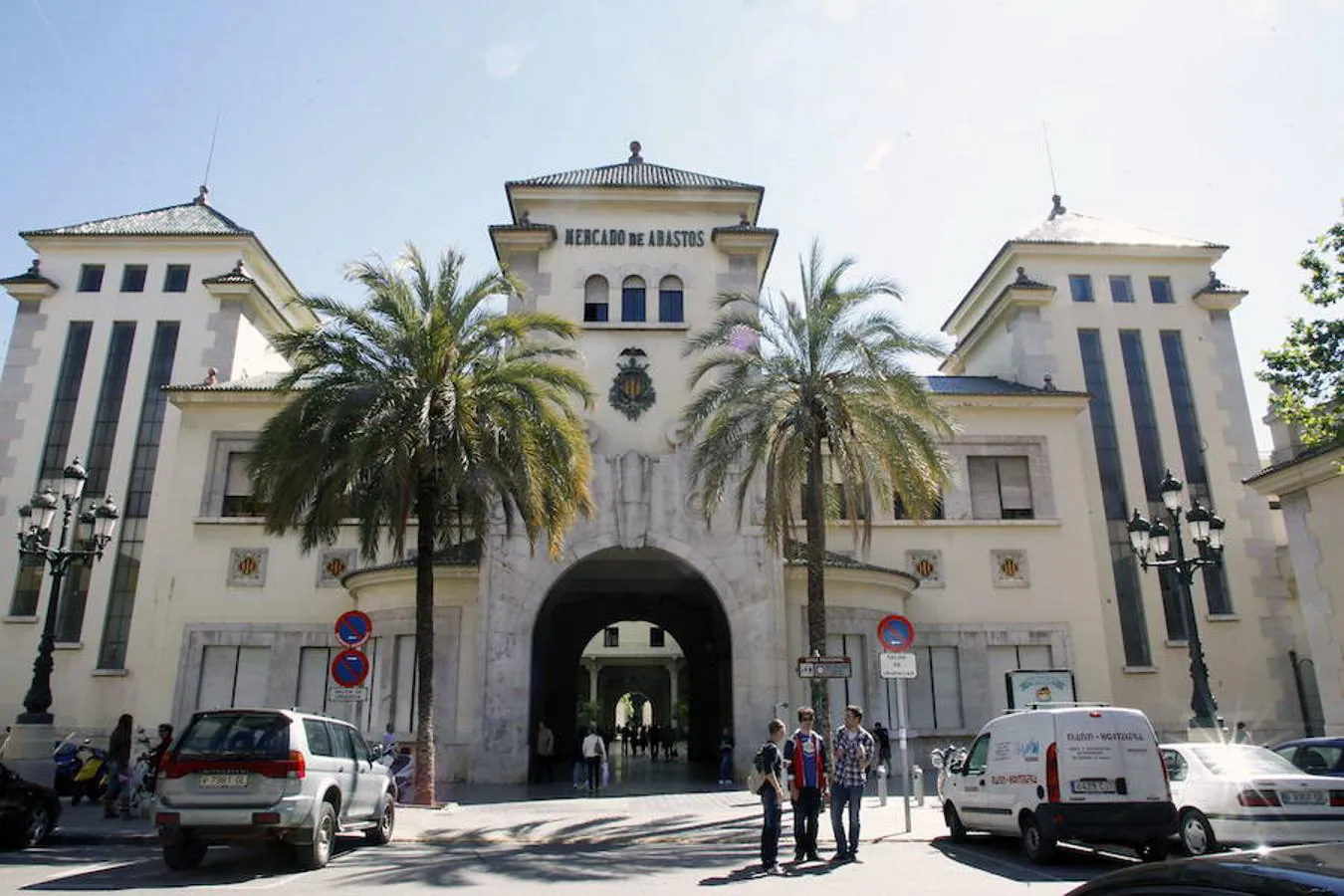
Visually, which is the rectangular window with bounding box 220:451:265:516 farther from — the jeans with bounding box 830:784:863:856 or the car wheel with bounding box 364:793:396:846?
the jeans with bounding box 830:784:863:856

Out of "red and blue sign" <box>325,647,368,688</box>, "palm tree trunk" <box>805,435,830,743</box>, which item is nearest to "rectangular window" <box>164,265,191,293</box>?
"red and blue sign" <box>325,647,368,688</box>

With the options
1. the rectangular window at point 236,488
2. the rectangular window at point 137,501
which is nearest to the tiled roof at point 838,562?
the rectangular window at point 236,488

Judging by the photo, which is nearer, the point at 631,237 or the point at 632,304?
the point at 632,304

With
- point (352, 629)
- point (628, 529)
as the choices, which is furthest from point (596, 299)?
point (352, 629)

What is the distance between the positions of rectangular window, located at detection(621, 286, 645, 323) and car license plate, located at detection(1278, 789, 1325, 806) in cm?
1906

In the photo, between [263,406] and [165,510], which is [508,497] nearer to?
[263,406]

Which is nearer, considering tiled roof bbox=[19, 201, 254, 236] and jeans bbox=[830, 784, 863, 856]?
jeans bbox=[830, 784, 863, 856]

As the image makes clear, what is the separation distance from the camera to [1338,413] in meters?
13.4

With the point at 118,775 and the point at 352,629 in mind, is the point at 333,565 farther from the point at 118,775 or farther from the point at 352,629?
the point at 352,629

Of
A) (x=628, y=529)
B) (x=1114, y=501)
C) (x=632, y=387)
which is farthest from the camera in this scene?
(x=1114, y=501)

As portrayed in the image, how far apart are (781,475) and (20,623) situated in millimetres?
23373

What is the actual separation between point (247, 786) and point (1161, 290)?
3412 cm

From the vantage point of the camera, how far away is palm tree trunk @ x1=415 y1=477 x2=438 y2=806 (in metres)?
16.7

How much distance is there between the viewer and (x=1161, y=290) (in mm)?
33344
